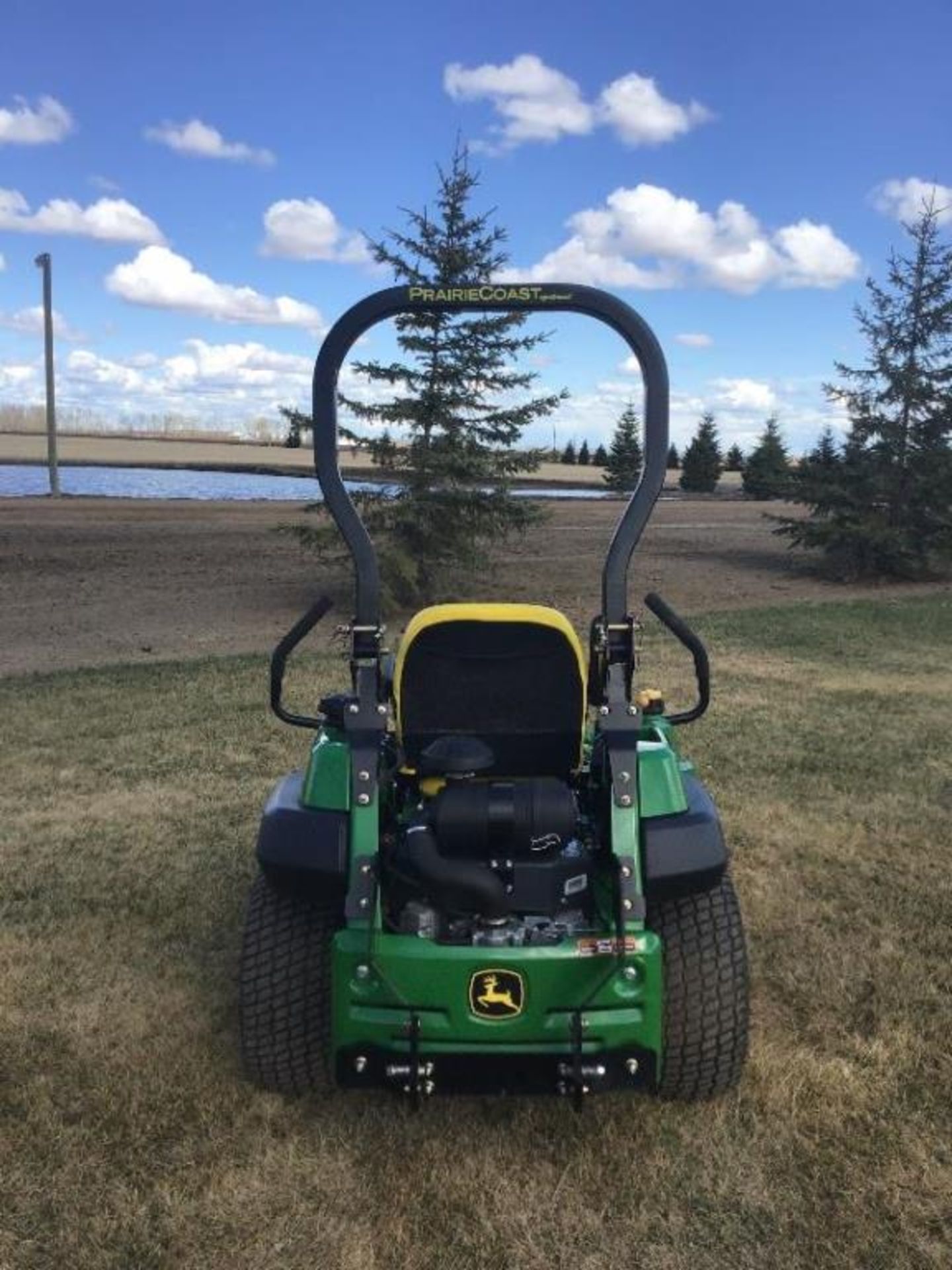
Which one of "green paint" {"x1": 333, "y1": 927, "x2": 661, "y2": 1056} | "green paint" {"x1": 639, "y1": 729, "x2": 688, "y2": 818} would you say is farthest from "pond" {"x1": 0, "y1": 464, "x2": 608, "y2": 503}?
"green paint" {"x1": 333, "y1": 927, "x2": 661, "y2": 1056}

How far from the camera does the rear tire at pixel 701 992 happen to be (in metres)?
2.99

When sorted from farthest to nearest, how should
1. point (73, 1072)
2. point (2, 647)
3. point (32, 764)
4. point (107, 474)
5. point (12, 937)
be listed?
point (107, 474), point (2, 647), point (32, 764), point (12, 937), point (73, 1072)

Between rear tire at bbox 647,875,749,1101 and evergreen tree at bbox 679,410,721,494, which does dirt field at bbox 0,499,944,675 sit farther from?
evergreen tree at bbox 679,410,721,494

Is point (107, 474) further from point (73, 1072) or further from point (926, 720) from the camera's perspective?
point (73, 1072)

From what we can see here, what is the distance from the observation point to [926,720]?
25.3 feet

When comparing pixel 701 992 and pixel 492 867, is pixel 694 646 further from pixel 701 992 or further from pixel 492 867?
pixel 701 992

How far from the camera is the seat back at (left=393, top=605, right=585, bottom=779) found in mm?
3180

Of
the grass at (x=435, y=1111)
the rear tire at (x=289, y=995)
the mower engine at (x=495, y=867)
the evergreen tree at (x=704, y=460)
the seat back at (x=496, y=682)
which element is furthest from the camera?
the evergreen tree at (x=704, y=460)

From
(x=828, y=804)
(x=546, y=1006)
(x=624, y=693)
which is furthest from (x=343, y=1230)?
(x=828, y=804)

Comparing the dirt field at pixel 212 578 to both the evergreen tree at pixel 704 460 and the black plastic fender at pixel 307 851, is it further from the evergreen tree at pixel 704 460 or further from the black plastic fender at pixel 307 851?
the evergreen tree at pixel 704 460

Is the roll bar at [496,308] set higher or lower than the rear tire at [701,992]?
higher

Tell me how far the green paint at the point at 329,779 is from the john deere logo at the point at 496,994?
0.56 metres

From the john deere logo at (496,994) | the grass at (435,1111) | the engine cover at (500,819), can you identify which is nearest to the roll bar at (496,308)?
the engine cover at (500,819)

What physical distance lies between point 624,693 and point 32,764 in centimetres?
446
